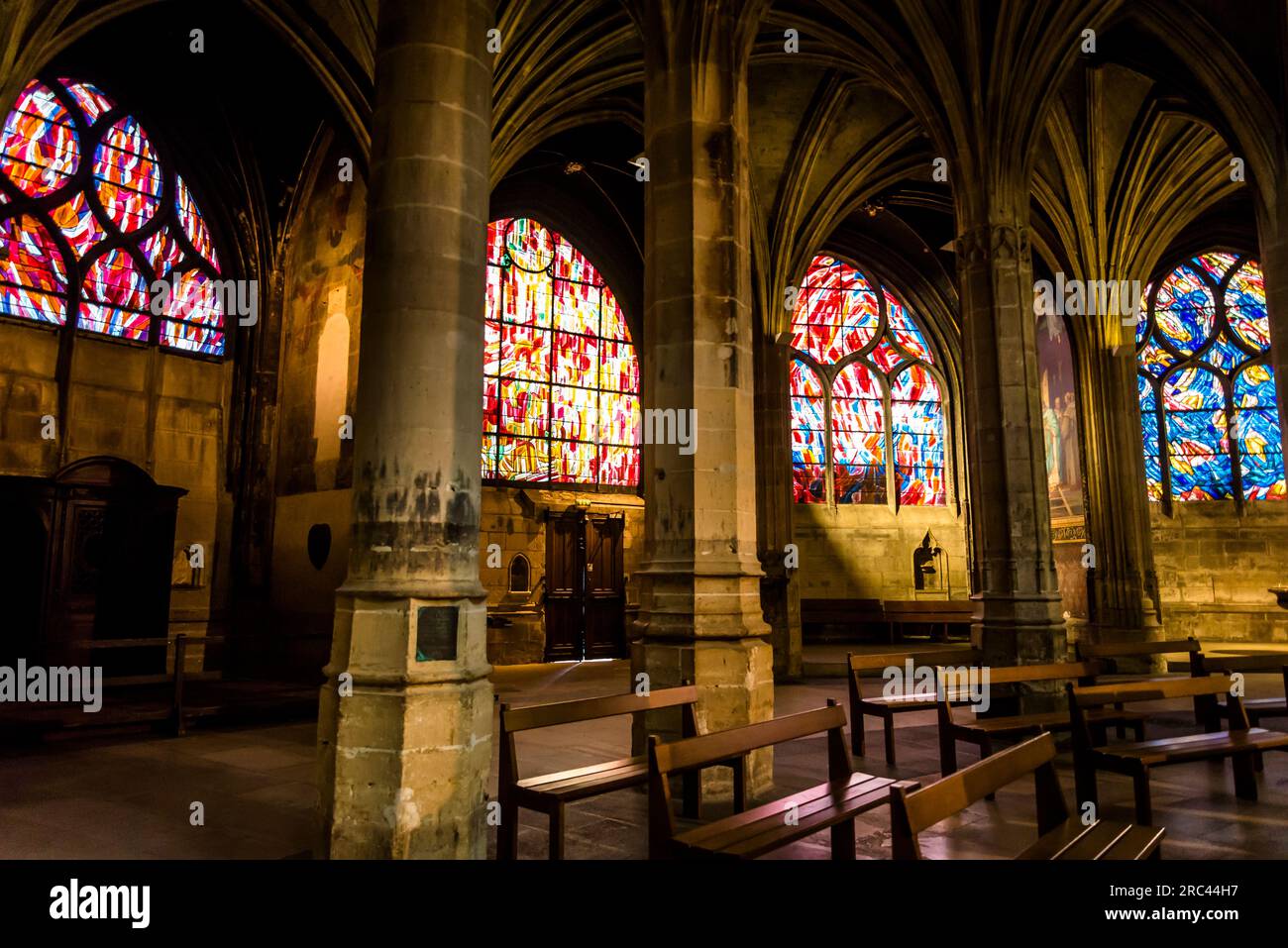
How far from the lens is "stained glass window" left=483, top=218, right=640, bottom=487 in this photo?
50.7 feet

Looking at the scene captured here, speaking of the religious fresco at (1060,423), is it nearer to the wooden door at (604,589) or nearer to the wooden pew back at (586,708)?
the wooden door at (604,589)

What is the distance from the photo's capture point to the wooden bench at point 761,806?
2.96 metres

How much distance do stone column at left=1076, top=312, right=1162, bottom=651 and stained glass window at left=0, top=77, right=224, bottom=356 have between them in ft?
50.8

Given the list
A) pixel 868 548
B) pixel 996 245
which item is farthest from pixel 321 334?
pixel 868 548

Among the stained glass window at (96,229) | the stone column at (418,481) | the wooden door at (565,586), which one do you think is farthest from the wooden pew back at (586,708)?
the stained glass window at (96,229)

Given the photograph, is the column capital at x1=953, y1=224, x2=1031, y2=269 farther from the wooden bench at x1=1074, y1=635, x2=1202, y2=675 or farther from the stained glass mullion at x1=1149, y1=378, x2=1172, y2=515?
the stained glass mullion at x1=1149, y1=378, x2=1172, y2=515

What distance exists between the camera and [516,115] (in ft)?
Answer: 39.9

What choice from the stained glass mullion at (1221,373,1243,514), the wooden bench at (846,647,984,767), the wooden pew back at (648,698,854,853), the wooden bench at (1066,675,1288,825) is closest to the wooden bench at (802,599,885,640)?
the stained glass mullion at (1221,373,1243,514)

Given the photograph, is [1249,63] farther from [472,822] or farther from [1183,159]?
[472,822]

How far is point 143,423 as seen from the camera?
12.1 meters

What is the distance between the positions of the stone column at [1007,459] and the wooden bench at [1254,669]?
1.65m

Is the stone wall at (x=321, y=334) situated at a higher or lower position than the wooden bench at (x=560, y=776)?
higher

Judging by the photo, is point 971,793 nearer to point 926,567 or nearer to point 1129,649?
point 1129,649
